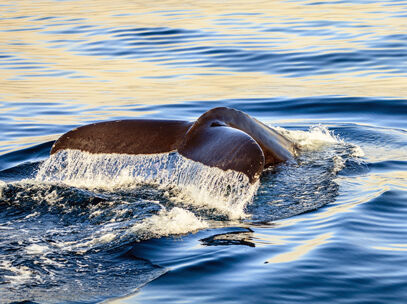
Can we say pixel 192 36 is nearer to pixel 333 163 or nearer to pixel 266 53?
pixel 266 53

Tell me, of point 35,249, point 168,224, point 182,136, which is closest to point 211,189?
point 168,224

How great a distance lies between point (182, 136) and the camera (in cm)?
735

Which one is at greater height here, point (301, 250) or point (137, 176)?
point (137, 176)

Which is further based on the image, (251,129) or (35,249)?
(251,129)

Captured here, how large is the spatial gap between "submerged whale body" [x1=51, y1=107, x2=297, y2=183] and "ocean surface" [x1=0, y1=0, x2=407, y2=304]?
11 centimetres

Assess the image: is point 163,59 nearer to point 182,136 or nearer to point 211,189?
point 182,136

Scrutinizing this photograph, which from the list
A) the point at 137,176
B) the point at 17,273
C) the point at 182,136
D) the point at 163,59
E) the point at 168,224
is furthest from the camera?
the point at 163,59

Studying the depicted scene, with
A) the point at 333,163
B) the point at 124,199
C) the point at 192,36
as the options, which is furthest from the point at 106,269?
the point at 192,36

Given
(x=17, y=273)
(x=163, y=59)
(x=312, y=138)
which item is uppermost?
(x=163, y=59)

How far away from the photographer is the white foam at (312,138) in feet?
29.0

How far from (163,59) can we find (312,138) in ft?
27.8

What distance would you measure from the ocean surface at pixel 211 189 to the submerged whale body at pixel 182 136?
0.11m

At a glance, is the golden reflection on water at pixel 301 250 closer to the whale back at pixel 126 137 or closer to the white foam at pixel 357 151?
the whale back at pixel 126 137

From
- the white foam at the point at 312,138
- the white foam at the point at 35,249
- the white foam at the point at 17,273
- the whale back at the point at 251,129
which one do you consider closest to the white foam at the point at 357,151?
the white foam at the point at 312,138
